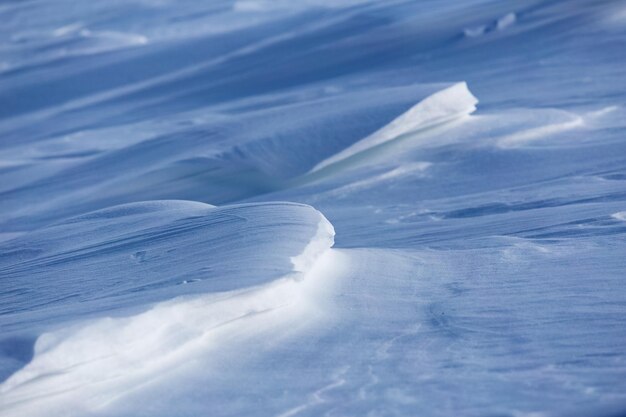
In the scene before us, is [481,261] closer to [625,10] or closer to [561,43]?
[561,43]

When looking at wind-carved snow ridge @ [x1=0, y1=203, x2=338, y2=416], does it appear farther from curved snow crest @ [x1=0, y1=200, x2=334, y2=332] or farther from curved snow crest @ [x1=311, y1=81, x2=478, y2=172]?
curved snow crest @ [x1=311, y1=81, x2=478, y2=172]

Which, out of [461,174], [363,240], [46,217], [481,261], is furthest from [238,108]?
[481,261]

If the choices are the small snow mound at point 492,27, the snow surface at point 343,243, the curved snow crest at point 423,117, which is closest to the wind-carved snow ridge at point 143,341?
→ the snow surface at point 343,243

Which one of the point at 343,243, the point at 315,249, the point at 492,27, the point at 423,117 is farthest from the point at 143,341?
the point at 492,27

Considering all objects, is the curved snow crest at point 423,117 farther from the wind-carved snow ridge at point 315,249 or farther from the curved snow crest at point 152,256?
the wind-carved snow ridge at point 315,249

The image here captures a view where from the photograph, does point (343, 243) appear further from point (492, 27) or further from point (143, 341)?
point (492, 27)

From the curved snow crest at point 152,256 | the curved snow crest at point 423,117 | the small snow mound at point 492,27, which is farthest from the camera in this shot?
the small snow mound at point 492,27

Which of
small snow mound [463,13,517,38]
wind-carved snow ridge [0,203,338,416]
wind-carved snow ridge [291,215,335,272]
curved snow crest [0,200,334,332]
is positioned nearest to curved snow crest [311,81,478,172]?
curved snow crest [0,200,334,332]

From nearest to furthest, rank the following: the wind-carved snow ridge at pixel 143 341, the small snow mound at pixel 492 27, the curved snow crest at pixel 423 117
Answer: the wind-carved snow ridge at pixel 143 341 → the curved snow crest at pixel 423 117 → the small snow mound at pixel 492 27
